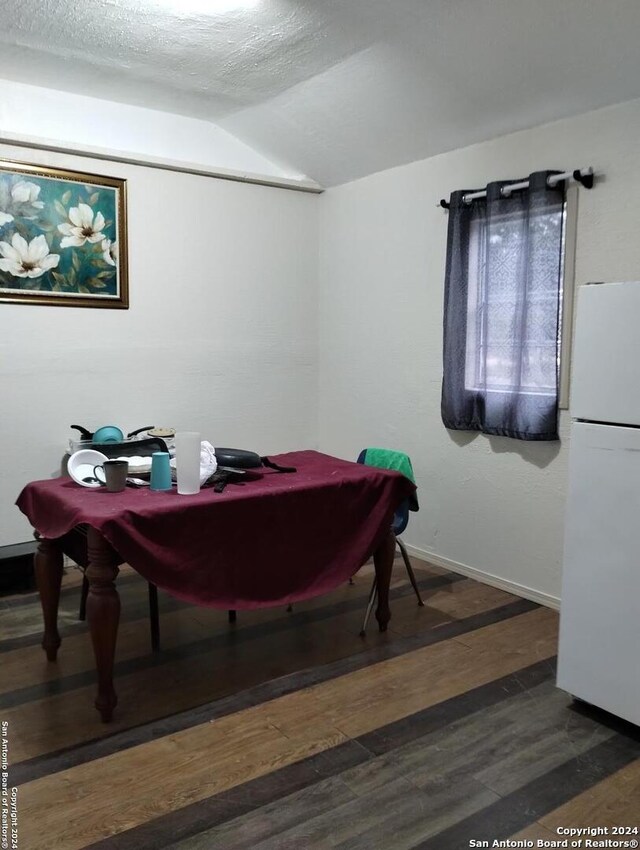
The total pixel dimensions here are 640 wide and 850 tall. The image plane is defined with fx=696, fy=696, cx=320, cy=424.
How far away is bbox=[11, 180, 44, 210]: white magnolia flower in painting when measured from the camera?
3857mm

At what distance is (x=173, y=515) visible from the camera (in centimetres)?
256

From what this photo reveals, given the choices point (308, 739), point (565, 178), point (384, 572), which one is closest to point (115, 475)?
point (308, 739)

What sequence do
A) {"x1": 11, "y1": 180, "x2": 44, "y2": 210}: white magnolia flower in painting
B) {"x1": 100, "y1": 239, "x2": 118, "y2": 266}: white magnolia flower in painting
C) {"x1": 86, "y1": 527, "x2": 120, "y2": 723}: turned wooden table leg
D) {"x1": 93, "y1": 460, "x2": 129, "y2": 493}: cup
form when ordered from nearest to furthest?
1. {"x1": 86, "y1": 527, "x2": 120, "y2": 723}: turned wooden table leg
2. {"x1": 93, "y1": 460, "x2": 129, "y2": 493}: cup
3. {"x1": 11, "y1": 180, "x2": 44, "y2": 210}: white magnolia flower in painting
4. {"x1": 100, "y1": 239, "x2": 118, "y2": 266}: white magnolia flower in painting

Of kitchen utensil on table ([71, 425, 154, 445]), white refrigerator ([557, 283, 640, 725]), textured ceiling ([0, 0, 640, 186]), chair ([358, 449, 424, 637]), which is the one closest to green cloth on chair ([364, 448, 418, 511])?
chair ([358, 449, 424, 637])

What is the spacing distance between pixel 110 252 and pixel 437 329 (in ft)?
6.65

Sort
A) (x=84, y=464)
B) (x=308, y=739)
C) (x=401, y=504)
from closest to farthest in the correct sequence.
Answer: (x=308, y=739) < (x=84, y=464) < (x=401, y=504)

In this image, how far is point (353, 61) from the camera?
345 cm

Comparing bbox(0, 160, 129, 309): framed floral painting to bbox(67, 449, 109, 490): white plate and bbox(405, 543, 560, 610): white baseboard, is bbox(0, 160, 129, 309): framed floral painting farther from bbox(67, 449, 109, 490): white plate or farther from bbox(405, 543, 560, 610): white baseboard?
bbox(405, 543, 560, 610): white baseboard

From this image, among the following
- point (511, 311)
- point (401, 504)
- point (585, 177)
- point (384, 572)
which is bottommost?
point (384, 572)

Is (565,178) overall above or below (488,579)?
above

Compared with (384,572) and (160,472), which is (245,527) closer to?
(160,472)

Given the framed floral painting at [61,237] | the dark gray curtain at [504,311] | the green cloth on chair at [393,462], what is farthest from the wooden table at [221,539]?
the framed floral painting at [61,237]

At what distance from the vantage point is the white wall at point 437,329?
3.31 meters

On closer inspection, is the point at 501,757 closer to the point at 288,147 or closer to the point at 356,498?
the point at 356,498
